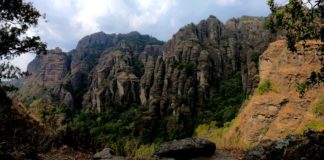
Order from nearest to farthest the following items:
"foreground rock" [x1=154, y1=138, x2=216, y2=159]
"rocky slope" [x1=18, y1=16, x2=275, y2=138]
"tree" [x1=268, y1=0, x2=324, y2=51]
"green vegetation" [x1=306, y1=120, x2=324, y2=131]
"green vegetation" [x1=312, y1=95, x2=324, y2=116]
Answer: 1. "tree" [x1=268, y1=0, x2=324, y2=51]
2. "foreground rock" [x1=154, y1=138, x2=216, y2=159]
3. "green vegetation" [x1=306, y1=120, x2=324, y2=131]
4. "green vegetation" [x1=312, y1=95, x2=324, y2=116]
5. "rocky slope" [x1=18, y1=16, x2=275, y2=138]

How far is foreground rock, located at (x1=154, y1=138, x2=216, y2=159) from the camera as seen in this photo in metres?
13.5

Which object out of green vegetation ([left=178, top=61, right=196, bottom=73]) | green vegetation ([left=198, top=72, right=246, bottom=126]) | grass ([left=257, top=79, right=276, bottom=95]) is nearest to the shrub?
grass ([left=257, top=79, right=276, bottom=95])

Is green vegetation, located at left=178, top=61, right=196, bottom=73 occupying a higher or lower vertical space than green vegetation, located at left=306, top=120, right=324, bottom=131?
higher

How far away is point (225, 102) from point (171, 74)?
29080mm

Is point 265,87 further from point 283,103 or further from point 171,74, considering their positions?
point 171,74

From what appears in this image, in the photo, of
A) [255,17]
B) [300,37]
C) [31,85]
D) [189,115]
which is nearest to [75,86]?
[31,85]

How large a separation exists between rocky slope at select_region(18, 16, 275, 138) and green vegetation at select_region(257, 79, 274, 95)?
→ 181 ft

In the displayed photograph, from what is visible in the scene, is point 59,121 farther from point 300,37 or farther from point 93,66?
point 93,66

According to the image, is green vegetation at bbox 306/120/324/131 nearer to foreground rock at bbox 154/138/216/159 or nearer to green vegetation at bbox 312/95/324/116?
green vegetation at bbox 312/95/324/116

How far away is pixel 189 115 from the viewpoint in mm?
98625

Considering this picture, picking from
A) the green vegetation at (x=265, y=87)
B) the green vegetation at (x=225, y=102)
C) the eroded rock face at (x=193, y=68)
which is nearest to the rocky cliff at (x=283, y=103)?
the green vegetation at (x=265, y=87)

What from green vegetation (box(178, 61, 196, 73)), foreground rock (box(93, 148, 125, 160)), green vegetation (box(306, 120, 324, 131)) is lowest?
green vegetation (box(306, 120, 324, 131))

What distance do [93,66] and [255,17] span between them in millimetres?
81682

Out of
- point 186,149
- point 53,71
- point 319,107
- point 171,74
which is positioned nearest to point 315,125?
point 319,107
